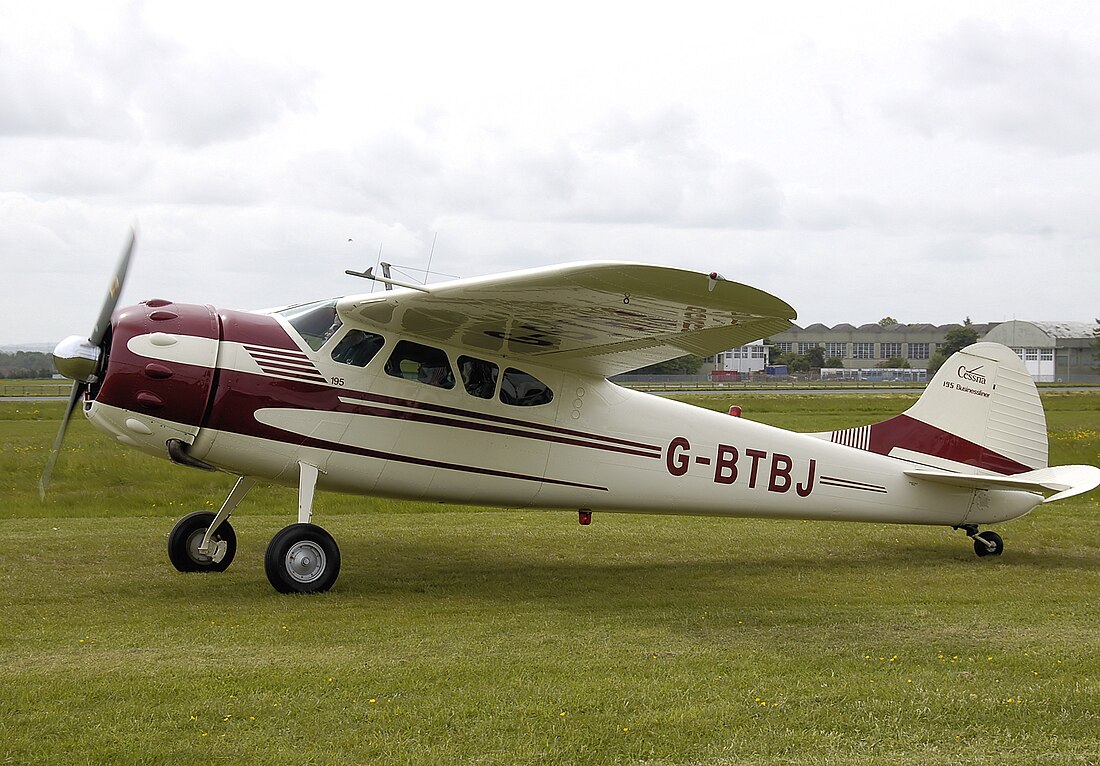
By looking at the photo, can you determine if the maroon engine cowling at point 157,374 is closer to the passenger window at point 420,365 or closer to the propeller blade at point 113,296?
the propeller blade at point 113,296

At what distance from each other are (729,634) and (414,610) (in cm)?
260

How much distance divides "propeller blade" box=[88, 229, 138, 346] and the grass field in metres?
2.24

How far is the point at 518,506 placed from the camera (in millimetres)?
10688

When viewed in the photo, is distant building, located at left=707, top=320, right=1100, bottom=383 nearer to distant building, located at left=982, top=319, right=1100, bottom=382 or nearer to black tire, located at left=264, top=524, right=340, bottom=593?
distant building, located at left=982, top=319, right=1100, bottom=382

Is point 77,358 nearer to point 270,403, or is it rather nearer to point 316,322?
point 270,403

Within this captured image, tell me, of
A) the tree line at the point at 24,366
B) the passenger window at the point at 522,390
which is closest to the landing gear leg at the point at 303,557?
the passenger window at the point at 522,390

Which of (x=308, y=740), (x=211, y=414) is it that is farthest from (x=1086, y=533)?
(x=308, y=740)

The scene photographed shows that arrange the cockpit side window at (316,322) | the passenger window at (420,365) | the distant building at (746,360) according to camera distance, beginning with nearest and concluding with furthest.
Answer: the cockpit side window at (316,322) < the passenger window at (420,365) < the distant building at (746,360)

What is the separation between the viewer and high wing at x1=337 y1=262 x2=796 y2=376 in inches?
302

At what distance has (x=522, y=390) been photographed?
34.5ft

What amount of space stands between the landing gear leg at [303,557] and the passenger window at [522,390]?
2.12 m

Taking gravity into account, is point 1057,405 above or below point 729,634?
above

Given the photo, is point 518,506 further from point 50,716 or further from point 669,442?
point 50,716

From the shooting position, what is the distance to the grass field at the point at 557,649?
5059mm
